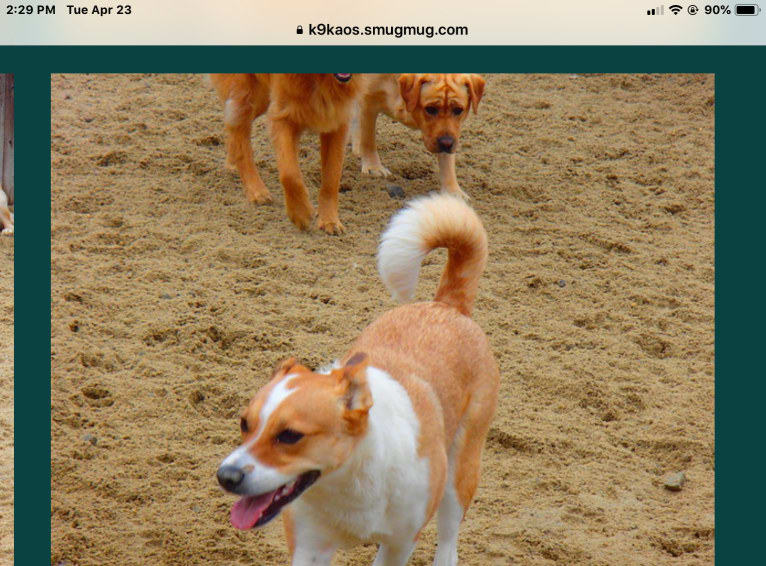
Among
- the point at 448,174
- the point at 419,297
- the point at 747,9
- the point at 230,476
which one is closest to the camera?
the point at 230,476

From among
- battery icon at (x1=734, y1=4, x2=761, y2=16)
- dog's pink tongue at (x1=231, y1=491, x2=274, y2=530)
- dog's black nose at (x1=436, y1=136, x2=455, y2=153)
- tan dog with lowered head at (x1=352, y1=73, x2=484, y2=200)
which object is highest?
tan dog with lowered head at (x1=352, y1=73, x2=484, y2=200)

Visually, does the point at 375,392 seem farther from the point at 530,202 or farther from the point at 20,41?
the point at 530,202

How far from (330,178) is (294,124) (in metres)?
0.39

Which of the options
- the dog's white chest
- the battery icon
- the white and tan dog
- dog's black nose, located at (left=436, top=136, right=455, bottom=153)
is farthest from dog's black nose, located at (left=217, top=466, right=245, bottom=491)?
dog's black nose, located at (left=436, top=136, right=455, bottom=153)

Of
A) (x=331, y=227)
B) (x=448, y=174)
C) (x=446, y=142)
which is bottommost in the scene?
(x=331, y=227)

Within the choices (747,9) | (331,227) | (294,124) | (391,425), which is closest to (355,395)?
(391,425)

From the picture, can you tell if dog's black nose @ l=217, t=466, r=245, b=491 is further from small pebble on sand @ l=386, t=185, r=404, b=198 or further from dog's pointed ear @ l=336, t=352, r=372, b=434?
small pebble on sand @ l=386, t=185, r=404, b=198

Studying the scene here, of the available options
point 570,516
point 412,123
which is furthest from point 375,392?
point 412,123

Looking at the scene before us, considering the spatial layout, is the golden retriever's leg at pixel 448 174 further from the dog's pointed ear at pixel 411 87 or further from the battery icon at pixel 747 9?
the battery icon at pixel 747 9

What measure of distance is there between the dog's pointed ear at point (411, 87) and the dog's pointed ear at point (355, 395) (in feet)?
Result: 12.1

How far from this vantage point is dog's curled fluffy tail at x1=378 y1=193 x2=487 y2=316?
3424 mm

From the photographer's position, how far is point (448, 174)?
Result: 6.43m

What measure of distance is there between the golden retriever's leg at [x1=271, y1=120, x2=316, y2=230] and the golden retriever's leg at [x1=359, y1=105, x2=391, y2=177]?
0.72m

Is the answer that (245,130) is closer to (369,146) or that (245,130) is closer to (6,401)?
(369,146)
